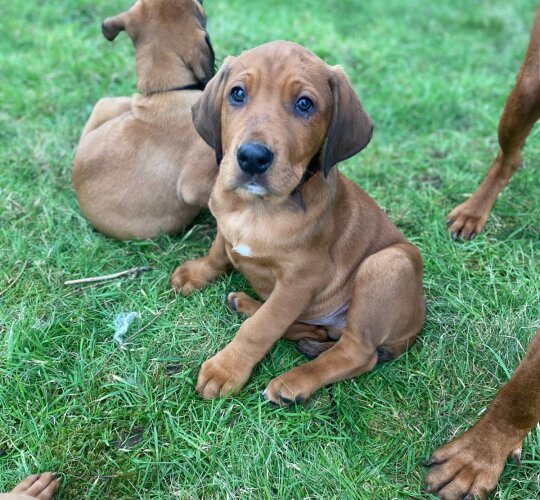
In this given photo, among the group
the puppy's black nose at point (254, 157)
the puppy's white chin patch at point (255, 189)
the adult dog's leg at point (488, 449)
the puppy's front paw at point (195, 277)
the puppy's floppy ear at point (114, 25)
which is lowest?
the puppy's front paw at point (195, 277)

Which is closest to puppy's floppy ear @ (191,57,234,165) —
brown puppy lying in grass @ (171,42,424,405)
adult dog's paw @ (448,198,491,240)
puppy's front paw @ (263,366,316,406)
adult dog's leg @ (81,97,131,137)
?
brown puppy lying in grass @ (171,42,424,405)

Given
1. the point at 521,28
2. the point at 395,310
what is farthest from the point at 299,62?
the point at 521,28

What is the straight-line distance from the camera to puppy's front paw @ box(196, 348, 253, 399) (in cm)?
376

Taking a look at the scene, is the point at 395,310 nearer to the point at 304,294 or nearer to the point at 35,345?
the point at 304,294

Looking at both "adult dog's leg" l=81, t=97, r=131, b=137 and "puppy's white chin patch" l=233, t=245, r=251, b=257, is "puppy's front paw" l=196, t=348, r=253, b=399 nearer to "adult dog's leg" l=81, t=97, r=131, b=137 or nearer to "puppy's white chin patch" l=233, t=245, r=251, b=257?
"puppy's white chin patch" l=233, t=245, r=251, b=257

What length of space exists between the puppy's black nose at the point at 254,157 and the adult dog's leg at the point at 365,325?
42.3 inches

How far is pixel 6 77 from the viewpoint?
673 centimetres

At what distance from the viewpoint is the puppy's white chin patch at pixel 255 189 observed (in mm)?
3316

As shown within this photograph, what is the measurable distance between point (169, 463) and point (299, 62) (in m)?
2.37

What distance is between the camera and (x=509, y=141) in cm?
495

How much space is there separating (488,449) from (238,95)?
8.05 feet

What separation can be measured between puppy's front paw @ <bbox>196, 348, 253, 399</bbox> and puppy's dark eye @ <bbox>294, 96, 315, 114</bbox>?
1.54 m

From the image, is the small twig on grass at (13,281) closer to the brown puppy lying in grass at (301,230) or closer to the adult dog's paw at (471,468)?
the brown puppy lying in grass at (301,230)

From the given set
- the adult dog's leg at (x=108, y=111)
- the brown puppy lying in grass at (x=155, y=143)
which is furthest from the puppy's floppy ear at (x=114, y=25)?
the adult dog's leg at (x=108, y=111)
